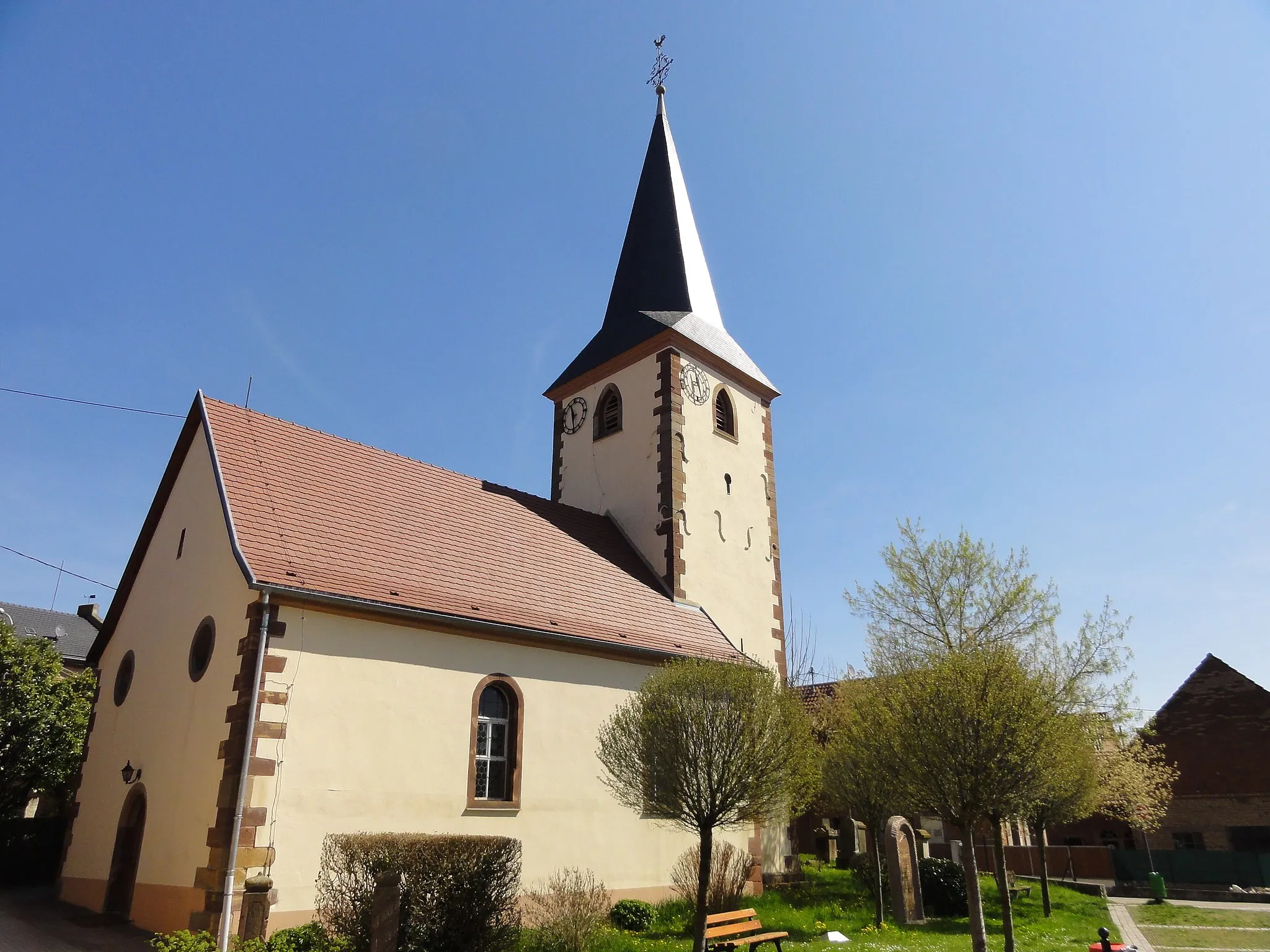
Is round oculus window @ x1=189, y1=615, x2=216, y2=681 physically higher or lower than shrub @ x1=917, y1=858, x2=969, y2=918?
higher

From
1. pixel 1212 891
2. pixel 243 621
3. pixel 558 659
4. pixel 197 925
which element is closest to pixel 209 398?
pixel 243 621

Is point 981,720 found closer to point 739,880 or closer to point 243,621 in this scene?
point 739,880

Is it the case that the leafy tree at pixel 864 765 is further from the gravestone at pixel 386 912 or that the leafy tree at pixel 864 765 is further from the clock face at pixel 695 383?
the clock face at pixel 695 383

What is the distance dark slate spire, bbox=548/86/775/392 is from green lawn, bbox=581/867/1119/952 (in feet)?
43.3

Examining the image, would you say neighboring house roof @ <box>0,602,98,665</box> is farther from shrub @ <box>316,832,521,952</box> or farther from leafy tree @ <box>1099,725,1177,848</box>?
leafy tree @ <box>1099,725,1177,848</box>

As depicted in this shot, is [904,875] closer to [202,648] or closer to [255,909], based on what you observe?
[255,909]

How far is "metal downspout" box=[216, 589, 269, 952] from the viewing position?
10133 mm

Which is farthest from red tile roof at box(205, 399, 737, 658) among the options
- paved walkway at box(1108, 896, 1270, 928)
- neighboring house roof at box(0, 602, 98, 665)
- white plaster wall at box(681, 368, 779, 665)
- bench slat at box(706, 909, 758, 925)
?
neighboring house roof at box(0, 602, 98, 665)

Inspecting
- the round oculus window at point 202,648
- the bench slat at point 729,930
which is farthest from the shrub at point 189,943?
the bench slat at point 729,930

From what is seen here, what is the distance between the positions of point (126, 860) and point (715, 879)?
32.0 ft

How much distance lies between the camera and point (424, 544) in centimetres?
1513

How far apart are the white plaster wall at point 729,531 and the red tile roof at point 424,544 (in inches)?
50.6

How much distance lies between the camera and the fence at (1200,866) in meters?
25.2

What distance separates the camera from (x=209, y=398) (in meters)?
15.2
